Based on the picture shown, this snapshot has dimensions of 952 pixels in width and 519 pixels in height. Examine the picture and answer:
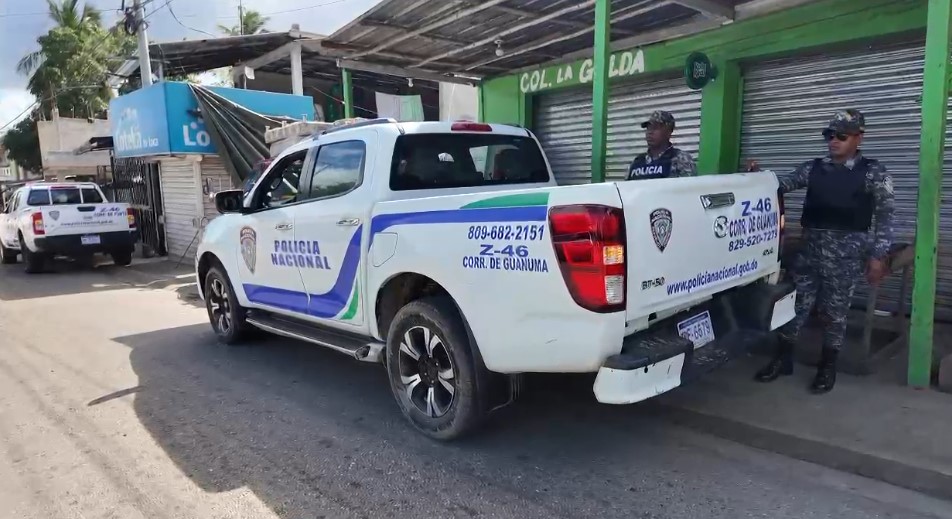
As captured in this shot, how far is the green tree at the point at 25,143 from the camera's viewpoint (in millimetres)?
36938

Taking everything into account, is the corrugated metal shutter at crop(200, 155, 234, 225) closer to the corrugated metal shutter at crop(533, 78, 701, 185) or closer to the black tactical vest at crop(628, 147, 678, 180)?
the corrugated metal shutter at crop(533, 78, 701, 185)

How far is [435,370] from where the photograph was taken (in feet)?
12.5

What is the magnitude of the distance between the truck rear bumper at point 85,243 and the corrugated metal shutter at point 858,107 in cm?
1138

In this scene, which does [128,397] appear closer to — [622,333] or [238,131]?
[622,333]

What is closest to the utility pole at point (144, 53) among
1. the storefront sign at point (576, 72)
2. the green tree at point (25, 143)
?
the storefront sign at point (576, 72)

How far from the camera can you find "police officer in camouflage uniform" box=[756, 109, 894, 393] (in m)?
4.10

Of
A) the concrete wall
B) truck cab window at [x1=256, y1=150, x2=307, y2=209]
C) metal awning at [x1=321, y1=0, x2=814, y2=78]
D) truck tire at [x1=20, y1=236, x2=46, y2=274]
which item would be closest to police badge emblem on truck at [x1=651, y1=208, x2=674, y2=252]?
truck cab window at [x1=256, y1=150, x2=307, y2=209]

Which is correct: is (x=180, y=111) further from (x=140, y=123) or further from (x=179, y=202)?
(x=179, y=202)

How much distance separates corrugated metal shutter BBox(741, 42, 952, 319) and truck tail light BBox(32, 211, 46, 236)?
11851mm

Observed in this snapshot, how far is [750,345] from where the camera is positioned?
3721 millimetres

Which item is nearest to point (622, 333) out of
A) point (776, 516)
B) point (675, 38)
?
point (776, 516)

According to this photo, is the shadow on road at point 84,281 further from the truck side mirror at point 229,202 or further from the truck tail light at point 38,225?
the truck side mirror at point 229,202

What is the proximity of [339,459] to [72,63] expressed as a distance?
36.9 m

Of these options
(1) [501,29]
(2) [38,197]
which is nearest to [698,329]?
(1) [501,29]
